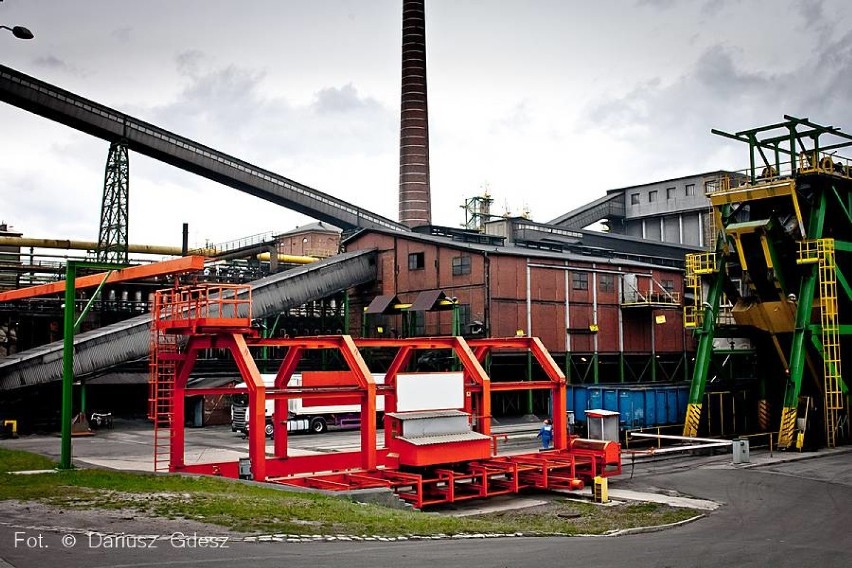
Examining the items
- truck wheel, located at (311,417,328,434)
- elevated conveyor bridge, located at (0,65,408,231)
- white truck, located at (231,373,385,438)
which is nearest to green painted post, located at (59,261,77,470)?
white truck, located at (231,373,385,438)

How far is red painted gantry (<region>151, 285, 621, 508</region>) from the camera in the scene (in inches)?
750

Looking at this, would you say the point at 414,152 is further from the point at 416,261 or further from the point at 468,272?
the point at 468,272

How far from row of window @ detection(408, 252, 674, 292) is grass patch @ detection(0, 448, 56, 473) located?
24614 millimetres

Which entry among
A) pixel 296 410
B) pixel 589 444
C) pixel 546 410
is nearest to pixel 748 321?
pixel 589 444

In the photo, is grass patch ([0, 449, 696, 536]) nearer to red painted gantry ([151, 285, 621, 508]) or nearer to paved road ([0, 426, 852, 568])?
paved road ([0, 426, 852, 568])

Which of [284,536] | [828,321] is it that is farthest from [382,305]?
[284,536]

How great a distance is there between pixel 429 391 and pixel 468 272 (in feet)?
73.8

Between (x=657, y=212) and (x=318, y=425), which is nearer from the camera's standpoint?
(x=318, y=425)

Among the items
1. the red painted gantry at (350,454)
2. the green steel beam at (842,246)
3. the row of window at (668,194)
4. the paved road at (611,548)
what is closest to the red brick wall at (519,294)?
the green steel beam at (842,246)

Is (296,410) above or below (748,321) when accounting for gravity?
below

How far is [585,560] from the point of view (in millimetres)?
12016

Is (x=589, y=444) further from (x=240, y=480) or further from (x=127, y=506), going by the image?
(x=127, y=506)

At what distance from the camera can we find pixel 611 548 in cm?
1338

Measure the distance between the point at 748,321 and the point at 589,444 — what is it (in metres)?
13.6
